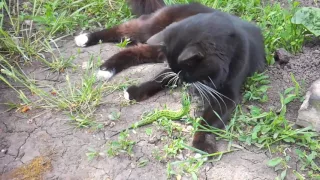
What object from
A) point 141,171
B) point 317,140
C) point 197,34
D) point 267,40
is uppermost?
point 197,34

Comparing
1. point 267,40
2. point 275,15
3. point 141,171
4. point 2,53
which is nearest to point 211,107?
point 141,171

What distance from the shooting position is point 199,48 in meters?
2.76

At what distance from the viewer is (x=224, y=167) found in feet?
9.43

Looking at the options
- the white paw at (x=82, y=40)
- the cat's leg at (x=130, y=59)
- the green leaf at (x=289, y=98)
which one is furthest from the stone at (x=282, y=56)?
the white paw at (x=82, y=40)

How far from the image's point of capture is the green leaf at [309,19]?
374 cm

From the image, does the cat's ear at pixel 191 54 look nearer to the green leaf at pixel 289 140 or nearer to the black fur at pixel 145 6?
the green leaf at pixel 289 140

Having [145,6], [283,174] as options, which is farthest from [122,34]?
[283,174]

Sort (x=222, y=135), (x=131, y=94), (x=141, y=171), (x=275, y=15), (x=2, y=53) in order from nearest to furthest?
(x=141, y=171)
(x=222, y=135)
(x=131, y=94)
(x=2, y=53)
(x=275, y=15)

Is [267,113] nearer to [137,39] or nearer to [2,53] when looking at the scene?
[137,39]

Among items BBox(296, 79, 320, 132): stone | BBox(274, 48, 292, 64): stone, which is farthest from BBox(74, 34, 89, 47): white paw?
BBox(296, 79, 320, 132): stone

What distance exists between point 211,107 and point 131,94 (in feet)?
2.04

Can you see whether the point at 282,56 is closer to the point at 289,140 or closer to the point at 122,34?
the point at 289,140

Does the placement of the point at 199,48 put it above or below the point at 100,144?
above

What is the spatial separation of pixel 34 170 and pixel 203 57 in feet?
4.23
